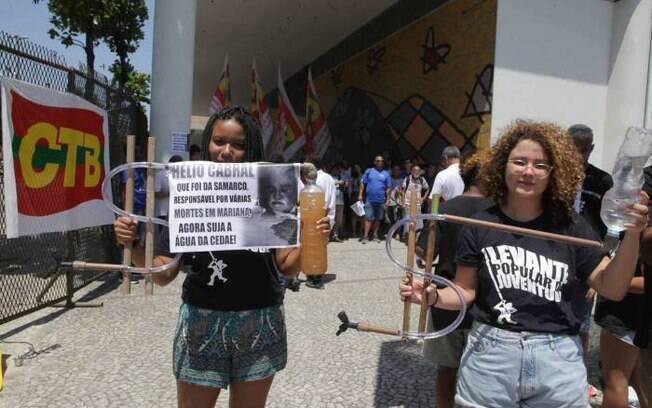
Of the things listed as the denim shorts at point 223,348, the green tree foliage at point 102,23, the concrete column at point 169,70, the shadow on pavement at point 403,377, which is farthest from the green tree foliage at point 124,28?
the denim shorts at point 223,348

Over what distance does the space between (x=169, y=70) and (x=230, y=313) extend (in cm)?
736

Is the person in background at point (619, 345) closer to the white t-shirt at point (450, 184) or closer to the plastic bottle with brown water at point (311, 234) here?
the plastic bottle with brown water at point (311, 234)

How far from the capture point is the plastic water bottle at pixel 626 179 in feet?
6.04

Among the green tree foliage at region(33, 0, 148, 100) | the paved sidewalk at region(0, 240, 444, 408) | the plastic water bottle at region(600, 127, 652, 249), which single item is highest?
the green tree foliage at region(33, 0, 148, 100)

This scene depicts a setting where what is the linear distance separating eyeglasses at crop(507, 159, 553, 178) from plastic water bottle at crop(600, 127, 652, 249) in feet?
0.79

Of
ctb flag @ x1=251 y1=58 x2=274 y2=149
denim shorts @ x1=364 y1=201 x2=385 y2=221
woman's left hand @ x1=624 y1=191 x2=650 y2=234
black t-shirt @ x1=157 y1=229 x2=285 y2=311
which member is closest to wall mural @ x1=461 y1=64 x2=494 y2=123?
denim shorts @ x1=364 y1=201 x2=385 y2=221

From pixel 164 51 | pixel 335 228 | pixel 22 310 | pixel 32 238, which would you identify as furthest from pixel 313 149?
pixel 22 310

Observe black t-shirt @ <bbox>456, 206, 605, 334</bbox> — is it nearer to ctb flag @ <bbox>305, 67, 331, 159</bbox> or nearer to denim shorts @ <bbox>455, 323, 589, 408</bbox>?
denim shorts @ <bbox>455, 323, 589, 408</bbox>

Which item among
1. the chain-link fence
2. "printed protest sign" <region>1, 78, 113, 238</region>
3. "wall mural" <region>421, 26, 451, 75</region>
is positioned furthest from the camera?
"wall mural" <region>421, 26, 451, 75</region>

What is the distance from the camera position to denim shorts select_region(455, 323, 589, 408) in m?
1.93

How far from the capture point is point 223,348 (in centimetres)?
210

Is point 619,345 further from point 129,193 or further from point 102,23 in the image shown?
point 102,23

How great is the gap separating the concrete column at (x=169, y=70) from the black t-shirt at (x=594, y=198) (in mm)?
6446

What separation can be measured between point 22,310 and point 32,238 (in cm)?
312
